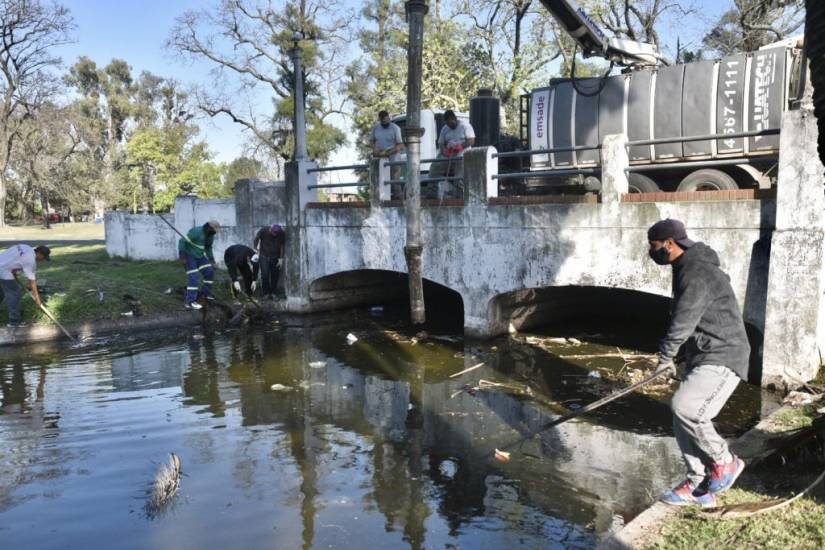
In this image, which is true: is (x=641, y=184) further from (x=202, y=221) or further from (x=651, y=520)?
(x=202, y=221)

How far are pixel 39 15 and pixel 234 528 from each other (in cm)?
3540

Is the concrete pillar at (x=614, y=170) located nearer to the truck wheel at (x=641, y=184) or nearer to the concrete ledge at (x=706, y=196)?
the concrete ledge at (x=706, y=196)

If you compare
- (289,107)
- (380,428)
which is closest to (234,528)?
(380,428)

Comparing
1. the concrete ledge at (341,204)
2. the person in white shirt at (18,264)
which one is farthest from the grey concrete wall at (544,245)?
the person in white shirt at (18,264)

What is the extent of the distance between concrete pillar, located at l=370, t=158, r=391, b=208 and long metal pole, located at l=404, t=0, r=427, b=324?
10.6 ft

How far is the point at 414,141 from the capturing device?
848 centimetres

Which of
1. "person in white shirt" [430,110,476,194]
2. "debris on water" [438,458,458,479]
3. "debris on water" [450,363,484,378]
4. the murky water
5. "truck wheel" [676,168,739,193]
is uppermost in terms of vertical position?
"person in white shirt" [430,110,476,194]

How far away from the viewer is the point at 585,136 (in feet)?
39.5

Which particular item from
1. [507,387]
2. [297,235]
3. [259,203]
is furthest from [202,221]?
[507,387]

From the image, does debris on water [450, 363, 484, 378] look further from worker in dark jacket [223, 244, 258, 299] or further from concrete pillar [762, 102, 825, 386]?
worker in dark jacket [223, 244, 258, 299]

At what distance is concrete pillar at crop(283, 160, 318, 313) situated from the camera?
535 inches

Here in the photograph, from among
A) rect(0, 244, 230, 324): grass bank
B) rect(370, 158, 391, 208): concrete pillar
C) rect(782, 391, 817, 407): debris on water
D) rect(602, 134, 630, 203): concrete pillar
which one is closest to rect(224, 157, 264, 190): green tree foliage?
rect(0, 244, 230, 324): grass bank

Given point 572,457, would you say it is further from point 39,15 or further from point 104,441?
point 39,15

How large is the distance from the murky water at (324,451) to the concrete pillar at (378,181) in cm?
323
